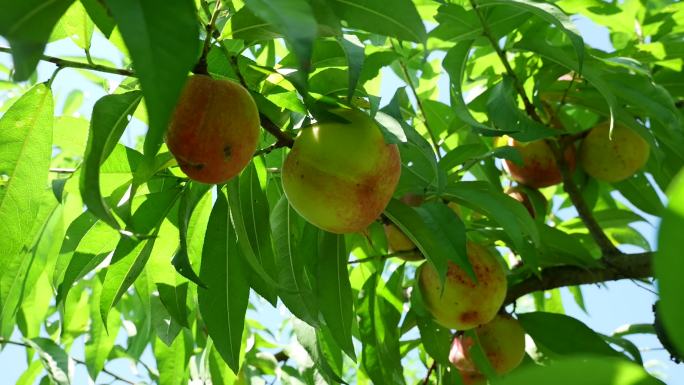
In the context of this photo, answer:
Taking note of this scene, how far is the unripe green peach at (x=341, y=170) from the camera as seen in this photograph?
1636 mm

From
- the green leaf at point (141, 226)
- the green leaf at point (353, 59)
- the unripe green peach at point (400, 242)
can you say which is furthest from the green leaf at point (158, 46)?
the unripe green peach at point (400, 242)

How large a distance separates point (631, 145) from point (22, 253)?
1.97 meters

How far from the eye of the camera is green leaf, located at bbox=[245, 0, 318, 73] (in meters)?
0.95

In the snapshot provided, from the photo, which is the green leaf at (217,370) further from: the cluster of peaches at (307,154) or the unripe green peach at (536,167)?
the unripe green peach at (536,167)

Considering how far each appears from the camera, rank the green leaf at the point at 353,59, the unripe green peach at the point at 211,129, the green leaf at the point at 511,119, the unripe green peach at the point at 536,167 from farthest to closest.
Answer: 1. the unripe green peach at the point at 536,167
2. the green leaf at the point at 511,119
3. the unripe green peach at the point at 211,129
4. the green leaf at the point at 353,59

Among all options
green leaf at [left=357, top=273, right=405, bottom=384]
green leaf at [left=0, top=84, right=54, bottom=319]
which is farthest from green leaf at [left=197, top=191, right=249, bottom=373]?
green leaf at [left=357, top=273, right=405, bottom=384]

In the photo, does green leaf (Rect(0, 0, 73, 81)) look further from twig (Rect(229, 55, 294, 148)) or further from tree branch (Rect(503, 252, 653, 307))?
tree branch (Rect(503, 252, 653, 307))

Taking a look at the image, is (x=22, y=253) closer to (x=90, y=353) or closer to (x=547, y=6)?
(x=90, y=353)

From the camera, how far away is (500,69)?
2887 millimetres

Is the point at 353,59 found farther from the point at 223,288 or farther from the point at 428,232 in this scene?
the point at 223,288

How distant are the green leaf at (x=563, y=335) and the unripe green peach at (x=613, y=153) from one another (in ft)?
1.89

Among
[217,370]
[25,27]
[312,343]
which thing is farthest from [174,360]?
[25,27]

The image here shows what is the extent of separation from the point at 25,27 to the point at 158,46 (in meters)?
0.17

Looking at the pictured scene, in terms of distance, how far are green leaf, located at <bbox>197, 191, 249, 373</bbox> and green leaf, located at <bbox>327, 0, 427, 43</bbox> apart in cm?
57
